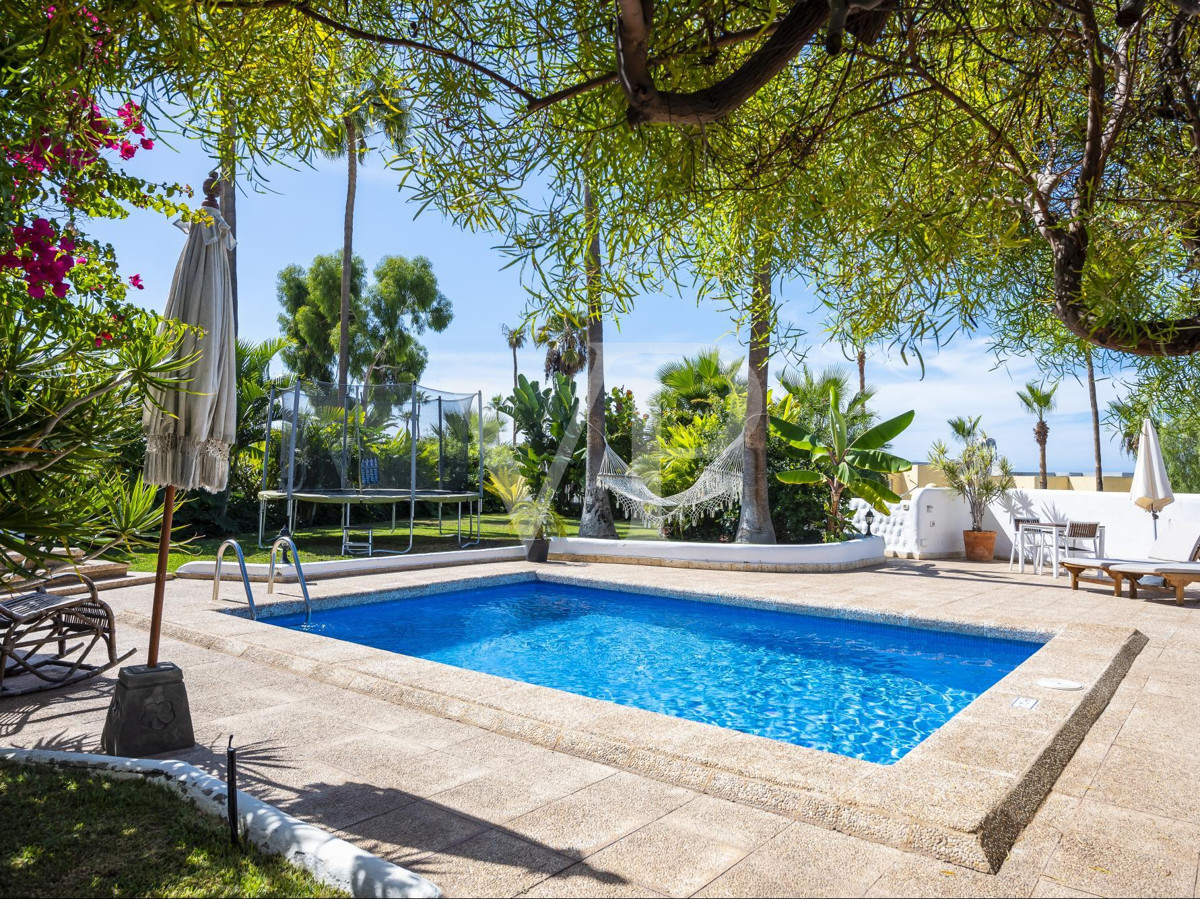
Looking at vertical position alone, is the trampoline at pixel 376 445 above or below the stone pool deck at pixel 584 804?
above

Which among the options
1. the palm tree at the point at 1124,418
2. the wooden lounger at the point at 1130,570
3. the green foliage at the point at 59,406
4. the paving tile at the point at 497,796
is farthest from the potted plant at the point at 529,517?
the palm tree at the point at 1124,418

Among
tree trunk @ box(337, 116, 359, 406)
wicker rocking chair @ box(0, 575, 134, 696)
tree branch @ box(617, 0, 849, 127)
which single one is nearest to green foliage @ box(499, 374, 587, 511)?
tree trunk @ box(337, 116, 359, 406)

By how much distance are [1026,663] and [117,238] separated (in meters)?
5.98

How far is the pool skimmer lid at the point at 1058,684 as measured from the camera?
4668 mm

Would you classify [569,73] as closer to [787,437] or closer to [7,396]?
[7,396]

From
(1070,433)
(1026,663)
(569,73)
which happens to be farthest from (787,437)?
(1070,433)

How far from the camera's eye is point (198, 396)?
3.76 metres

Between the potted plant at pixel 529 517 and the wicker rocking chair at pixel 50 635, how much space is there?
6.82 metres

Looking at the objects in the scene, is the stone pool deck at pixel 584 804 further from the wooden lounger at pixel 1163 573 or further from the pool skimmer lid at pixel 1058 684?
the wooden lounger at pixel 1163 573

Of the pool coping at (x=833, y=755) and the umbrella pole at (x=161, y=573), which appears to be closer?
the pool coping at (x=833, y=755)

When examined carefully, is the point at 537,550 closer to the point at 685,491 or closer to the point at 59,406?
the point at 685,491

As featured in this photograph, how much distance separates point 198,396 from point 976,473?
1272cm

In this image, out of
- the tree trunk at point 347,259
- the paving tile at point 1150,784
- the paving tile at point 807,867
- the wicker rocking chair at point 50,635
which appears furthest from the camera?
the tree trunk at point 347,259

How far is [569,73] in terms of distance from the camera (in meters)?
2.41
